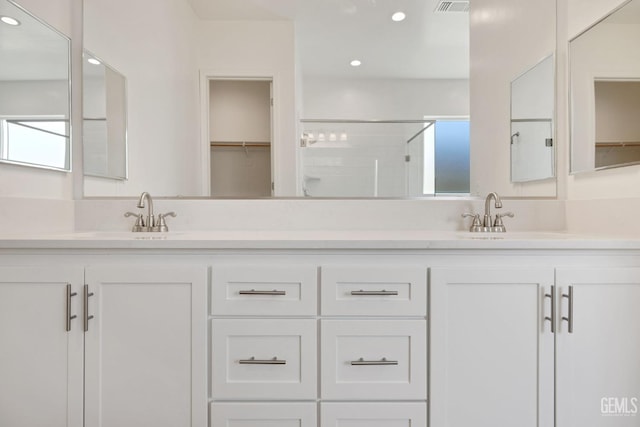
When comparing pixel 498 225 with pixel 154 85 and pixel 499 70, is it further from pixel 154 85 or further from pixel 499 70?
pixel 154 85

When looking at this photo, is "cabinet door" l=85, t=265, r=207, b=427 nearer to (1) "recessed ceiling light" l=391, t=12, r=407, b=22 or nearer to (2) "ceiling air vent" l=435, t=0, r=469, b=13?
(1) "recessed ceiling light" l=391, t=12, r=407, b=22

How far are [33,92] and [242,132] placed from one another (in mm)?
796

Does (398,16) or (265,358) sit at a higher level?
(398,16)

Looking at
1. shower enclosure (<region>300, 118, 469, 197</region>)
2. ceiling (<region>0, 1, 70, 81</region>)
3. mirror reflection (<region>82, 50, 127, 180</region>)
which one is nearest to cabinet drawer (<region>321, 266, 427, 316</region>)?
shower enclosure (<region>300, 118, 469, 197</region>)

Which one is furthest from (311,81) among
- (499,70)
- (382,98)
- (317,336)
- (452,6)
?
(317,336)

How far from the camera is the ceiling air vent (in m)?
1.62

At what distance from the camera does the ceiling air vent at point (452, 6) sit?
1.62 m

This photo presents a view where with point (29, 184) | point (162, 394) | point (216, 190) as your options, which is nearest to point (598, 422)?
point (162, 394)

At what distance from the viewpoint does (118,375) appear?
112 centimetres

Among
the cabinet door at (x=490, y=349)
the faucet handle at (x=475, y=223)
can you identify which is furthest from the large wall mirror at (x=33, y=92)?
the faucet handle at (x=475, y=223)

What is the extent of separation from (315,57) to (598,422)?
1.68 m

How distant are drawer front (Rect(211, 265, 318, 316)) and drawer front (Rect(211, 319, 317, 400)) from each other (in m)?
0.03

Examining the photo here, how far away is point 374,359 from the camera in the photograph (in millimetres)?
1127

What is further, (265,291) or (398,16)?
(398,16)
